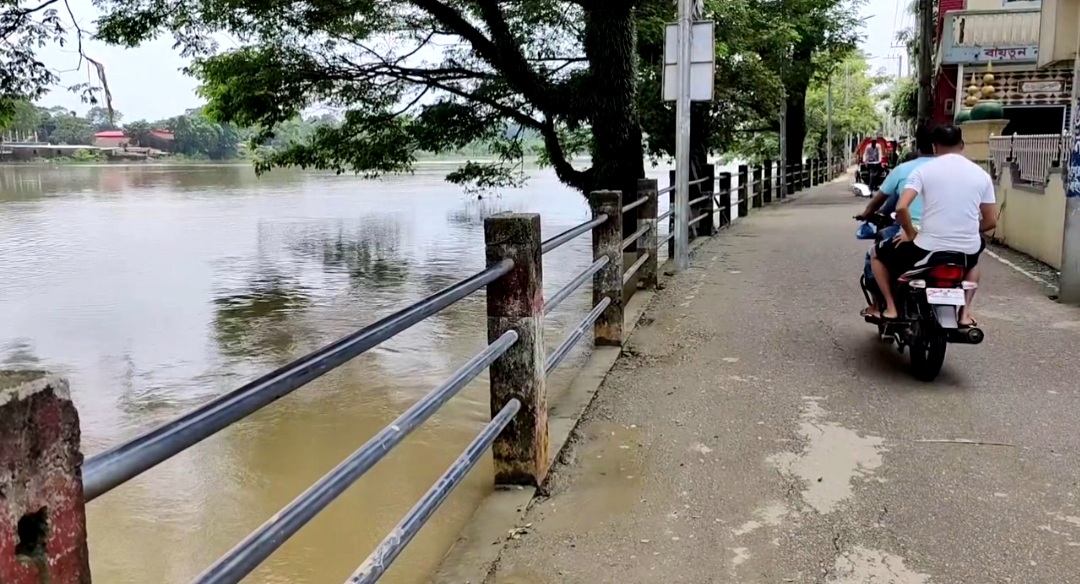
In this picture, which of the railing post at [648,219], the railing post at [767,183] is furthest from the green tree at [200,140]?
the railing post at [648,219]

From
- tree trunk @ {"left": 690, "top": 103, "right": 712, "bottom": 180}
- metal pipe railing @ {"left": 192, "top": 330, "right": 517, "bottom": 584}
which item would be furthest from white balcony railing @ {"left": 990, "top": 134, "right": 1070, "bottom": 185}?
metal pipe railing @ {"left": 192, "top": 330, "right": 517, "bottom": 584}

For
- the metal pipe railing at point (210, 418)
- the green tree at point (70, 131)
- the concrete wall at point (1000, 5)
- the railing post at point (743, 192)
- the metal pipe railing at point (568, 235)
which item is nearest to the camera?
the metal pipe railing at point (210, 418)

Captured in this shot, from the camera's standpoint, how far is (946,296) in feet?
16.5

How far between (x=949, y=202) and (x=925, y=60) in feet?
52.8

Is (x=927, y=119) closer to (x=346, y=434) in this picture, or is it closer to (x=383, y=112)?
(x=383, y=112)

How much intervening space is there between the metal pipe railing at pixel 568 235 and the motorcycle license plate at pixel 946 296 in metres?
1.97

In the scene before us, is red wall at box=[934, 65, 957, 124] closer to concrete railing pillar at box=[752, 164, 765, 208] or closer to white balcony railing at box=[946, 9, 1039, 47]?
white balcony railing at box=[946, 9, 1039, 47]

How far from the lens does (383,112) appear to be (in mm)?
16375

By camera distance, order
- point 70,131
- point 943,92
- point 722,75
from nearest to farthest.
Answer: point 722,75 → point 943,92 → point 70,131

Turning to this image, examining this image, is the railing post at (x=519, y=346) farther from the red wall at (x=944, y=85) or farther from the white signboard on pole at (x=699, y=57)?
the red wall at (x=944, y=85)

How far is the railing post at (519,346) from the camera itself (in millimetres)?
3615

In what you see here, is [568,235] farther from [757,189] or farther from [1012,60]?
[1012,60]

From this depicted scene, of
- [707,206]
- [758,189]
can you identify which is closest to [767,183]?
[758,189]

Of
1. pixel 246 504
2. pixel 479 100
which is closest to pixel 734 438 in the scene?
pixel 246 504
